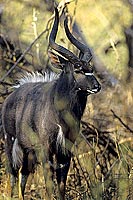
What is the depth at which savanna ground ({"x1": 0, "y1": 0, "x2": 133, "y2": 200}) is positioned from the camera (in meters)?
7.78

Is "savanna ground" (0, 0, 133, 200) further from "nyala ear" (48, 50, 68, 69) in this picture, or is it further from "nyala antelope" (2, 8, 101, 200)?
"nyala ear" (48, 50, 68, 69)

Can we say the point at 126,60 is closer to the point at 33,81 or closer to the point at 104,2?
the point at 104,2

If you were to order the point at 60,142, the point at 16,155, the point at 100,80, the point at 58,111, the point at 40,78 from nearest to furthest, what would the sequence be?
the point at 60,142
the point at 58,111
the point at 16,155
the point at 40,78
the point at 100,80

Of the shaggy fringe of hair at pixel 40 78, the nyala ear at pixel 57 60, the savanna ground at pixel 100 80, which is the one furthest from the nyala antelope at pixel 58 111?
the savanna ground at pixel 100 80

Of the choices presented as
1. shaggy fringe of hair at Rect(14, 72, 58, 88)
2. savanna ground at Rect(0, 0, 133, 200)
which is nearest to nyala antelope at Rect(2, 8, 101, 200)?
shaggy fringe of hair at Rect(14, 72, 58, 88)

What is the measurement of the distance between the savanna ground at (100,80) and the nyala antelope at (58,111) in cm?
29

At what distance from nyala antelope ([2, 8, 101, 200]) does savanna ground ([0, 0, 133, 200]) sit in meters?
0.29

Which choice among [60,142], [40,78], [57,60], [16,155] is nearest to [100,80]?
[40,78]

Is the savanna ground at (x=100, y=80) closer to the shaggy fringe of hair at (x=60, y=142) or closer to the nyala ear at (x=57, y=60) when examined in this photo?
the shaggy fringe of hair at (x=60, y=142)

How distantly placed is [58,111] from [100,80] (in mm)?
4036

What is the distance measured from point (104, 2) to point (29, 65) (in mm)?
2688

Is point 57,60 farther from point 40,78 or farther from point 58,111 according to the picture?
point 40,78

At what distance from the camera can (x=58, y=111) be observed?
793 cm

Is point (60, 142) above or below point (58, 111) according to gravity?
below
